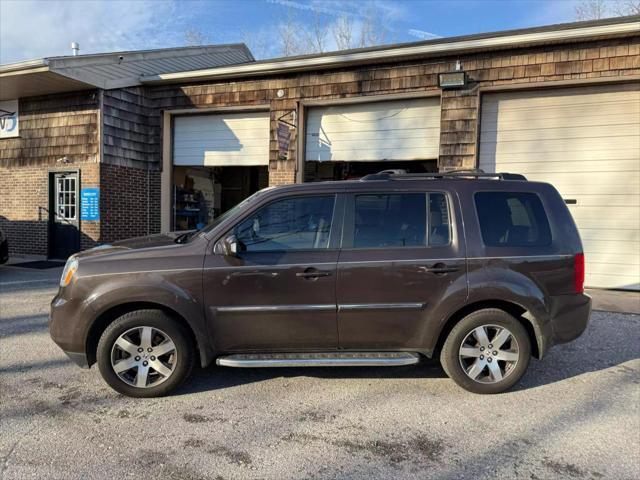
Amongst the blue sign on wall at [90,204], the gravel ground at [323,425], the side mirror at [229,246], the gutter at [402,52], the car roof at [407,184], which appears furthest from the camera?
the blue sign on wall at [90,204]

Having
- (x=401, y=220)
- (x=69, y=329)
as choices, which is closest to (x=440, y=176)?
(x=401, y=220)

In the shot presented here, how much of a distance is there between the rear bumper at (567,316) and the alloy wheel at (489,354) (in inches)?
14.7

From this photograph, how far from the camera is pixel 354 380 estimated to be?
388 centimetres

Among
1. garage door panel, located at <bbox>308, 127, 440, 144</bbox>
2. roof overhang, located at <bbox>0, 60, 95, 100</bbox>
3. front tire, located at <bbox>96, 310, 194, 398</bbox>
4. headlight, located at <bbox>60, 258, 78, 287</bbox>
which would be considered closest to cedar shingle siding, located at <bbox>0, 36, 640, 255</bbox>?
roof overhang, located at <bbox>0, 60, 95, 100</bbox>

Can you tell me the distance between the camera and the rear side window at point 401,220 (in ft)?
11.9

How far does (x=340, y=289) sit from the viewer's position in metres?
3.53

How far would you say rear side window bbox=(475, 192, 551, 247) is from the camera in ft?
12.0

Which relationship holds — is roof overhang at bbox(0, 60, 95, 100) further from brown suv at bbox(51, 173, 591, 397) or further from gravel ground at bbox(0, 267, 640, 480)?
brown suv at bbox(51, 173, 591, 397)

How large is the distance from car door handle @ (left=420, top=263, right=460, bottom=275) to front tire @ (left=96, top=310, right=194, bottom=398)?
2037 millimetres

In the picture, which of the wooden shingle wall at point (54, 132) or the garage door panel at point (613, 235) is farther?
the wooden shingle wall at point (54, 132)

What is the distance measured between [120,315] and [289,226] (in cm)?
156

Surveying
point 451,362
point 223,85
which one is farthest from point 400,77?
point 451,362

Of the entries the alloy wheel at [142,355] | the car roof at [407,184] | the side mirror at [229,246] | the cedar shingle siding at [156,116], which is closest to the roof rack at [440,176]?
the car roof at [407,184]

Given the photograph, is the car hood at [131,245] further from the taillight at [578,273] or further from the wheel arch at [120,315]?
the taillight at [578,273]
